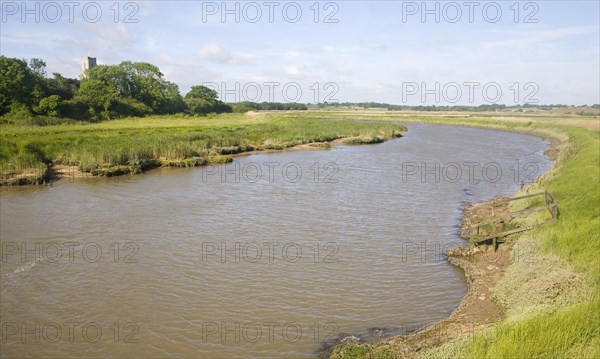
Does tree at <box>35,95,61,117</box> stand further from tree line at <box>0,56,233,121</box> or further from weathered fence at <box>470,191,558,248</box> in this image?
weathered fence at <box>470,191,558,248</box>

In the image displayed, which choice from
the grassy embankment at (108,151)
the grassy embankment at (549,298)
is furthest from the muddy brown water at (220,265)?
the grassy embankment at (108,151)

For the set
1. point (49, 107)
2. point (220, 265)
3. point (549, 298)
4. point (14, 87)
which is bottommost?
point (220, 265)

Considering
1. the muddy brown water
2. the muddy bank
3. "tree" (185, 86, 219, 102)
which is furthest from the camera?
"tree" (185, 86, 219, 102)

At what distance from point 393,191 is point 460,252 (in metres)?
10.1

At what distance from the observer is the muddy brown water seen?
9219 millimetres

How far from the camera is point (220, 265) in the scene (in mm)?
12961

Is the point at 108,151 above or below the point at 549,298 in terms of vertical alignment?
above

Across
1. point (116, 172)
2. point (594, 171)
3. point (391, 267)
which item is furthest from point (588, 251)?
point (116, 172)

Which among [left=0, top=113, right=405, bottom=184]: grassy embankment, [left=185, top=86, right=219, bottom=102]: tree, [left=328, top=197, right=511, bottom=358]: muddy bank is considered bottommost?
[left=328, top=197, right=511, bottom=358]: muddy bank

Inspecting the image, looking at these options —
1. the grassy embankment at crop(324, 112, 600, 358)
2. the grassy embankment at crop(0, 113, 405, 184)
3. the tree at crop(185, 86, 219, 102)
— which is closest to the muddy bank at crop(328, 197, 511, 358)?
the grassy embankment at crop(324, 112, 600, 358)

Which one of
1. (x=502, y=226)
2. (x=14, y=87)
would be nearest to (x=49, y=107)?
(x=14, y=87)

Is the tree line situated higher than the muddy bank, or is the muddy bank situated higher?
the tree line

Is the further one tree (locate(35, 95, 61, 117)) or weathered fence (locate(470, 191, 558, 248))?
tree (locate(35, 95, 61, 117))

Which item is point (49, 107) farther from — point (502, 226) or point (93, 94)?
point (502, 226)
